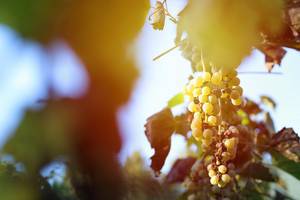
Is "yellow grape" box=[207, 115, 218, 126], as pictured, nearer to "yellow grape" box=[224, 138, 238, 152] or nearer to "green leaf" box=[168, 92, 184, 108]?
"yellow grape" box=[224, 138, 238, 152]

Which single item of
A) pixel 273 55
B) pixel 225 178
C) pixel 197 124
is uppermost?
pixel 273 55

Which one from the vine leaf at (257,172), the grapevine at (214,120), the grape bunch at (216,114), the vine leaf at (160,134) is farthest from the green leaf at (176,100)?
the grape bunch at (216,114)

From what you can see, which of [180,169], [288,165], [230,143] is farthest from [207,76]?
[180,169]

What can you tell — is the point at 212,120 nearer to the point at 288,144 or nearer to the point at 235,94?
the point at 235,94

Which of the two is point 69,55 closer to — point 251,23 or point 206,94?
point 251,23

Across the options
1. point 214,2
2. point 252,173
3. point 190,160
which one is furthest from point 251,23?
point 190,160
